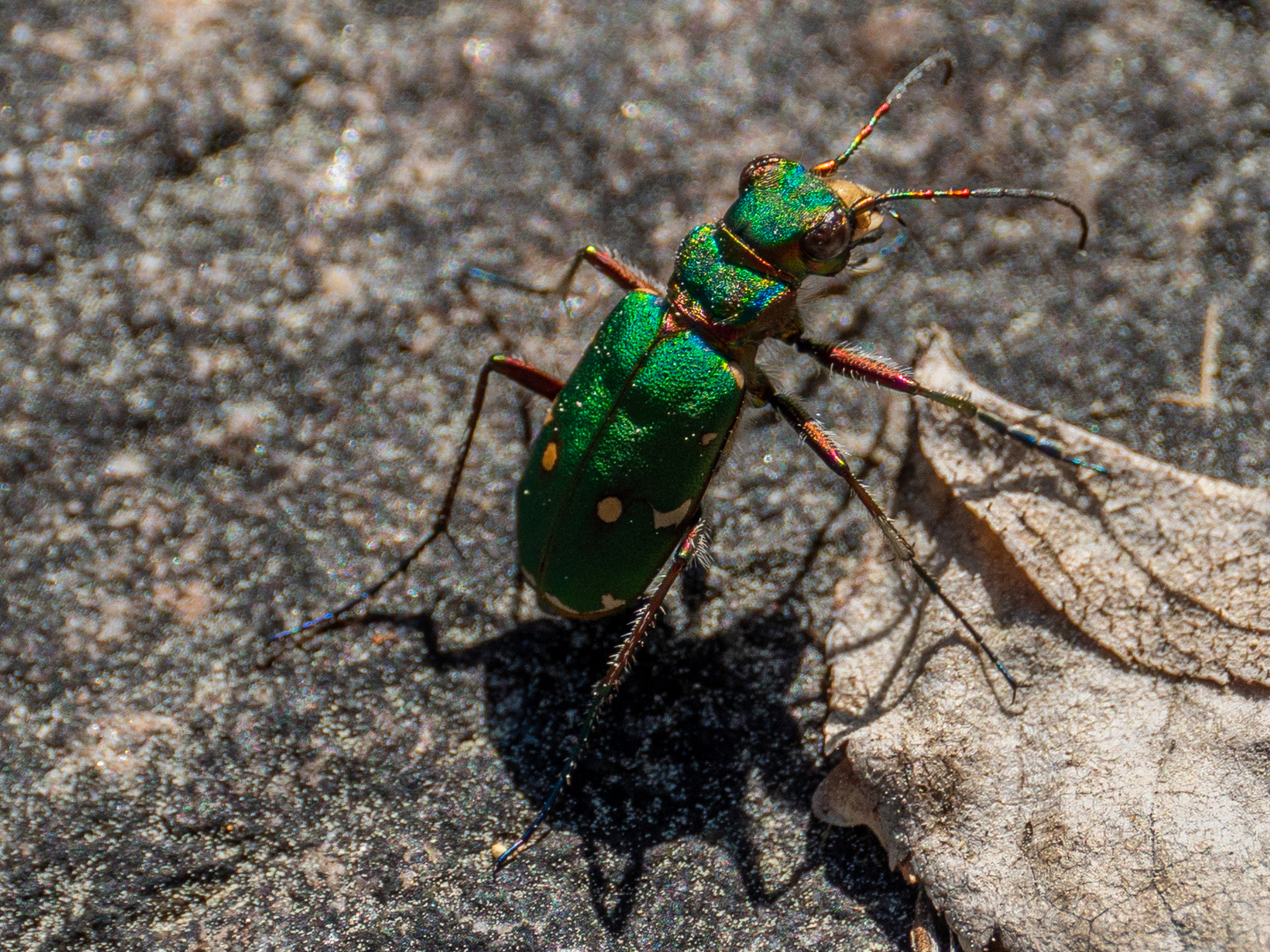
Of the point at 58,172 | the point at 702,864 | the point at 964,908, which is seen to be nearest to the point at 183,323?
the point at 58,172

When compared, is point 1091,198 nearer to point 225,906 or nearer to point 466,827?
Result: point 466,827

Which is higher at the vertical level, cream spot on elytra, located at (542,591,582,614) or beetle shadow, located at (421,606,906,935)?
cream spot on elytra, located at (542,591,582,614)

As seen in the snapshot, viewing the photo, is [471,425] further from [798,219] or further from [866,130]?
[866,130]

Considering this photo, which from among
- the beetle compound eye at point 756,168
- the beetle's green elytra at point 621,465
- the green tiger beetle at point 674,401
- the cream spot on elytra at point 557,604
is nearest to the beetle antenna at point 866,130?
the green tiger beetle at point 674,401

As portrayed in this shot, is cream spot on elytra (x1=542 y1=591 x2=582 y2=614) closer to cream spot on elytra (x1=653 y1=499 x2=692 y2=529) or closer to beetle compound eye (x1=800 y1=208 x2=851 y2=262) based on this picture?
cream spot on elytra (x1=653 y1=499 x2=692 y2=529)

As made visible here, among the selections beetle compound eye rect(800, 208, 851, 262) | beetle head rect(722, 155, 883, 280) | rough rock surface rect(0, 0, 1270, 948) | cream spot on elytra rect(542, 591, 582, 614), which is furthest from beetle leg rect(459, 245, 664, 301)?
cream spot on elytra rect(542, 591, 582, 614)

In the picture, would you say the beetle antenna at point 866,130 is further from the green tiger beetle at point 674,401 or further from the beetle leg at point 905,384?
the beetle leg at point 905,384

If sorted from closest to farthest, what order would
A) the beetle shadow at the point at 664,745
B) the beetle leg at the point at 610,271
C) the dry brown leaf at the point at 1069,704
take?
the dry brown leaf at the point at 1069,704
the beetle shadow at the point at 664,745
the beetle leg at the point at 610,271
